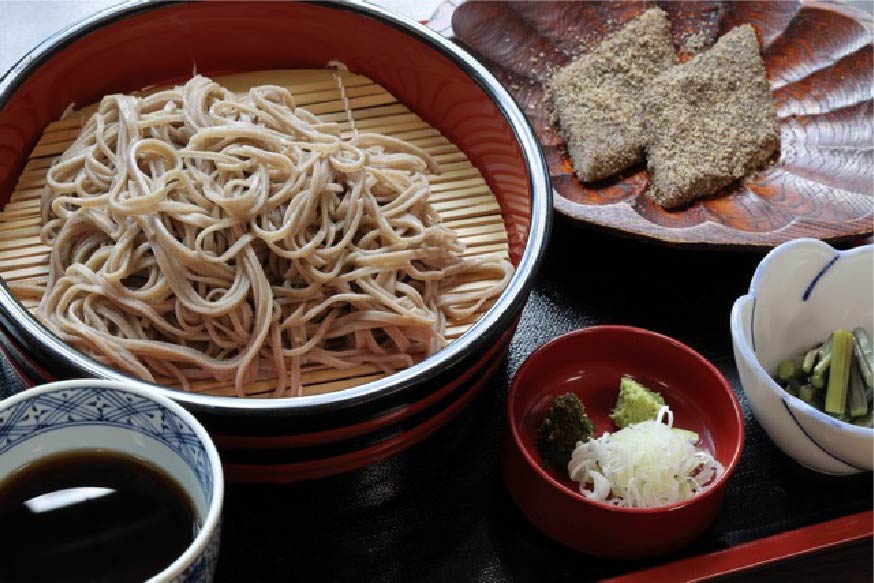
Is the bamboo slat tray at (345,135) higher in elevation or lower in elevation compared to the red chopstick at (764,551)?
higher

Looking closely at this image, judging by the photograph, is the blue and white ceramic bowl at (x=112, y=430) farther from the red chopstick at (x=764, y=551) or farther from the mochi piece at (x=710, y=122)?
the mochi piece at (x=710, y=122)

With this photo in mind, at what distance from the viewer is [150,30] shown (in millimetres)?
2047

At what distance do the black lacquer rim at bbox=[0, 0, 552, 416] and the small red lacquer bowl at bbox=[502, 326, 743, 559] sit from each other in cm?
18

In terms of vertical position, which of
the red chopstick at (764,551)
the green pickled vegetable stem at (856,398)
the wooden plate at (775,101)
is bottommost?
the red chopstick at (764,551)

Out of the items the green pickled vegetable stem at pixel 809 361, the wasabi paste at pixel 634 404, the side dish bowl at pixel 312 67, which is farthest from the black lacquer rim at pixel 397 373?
the green pickled vegetable stem at pixel 809 361

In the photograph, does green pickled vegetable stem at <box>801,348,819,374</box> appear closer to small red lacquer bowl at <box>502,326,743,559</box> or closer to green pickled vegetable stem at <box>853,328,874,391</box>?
green pickled vegetable stem at <box>853,328,874,391</box>

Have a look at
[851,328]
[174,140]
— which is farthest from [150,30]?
[851,328]

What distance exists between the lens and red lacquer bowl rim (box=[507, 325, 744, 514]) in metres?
1.57

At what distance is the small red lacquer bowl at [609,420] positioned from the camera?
159cm

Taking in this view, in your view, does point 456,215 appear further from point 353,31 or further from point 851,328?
point 851,328

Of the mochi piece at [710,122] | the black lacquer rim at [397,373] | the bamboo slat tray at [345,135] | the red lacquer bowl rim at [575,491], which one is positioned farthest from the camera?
the mochi piece at [710,122]

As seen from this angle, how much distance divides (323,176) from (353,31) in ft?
1.66

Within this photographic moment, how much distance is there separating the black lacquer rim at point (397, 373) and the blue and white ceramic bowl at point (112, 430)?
0.11m

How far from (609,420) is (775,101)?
986 millimetres
